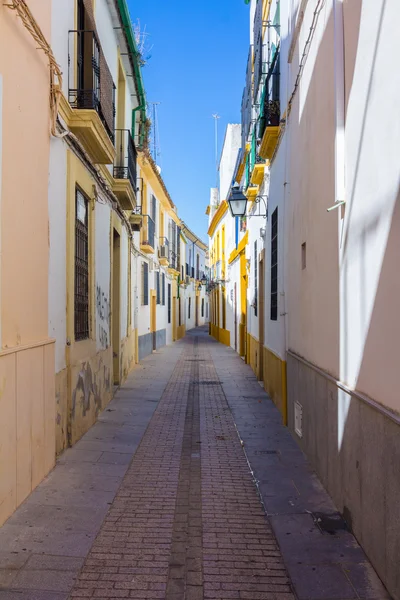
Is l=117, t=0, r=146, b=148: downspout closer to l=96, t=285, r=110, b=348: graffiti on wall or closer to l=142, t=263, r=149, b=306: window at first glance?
l=142, t=263, r=149, b=306: window

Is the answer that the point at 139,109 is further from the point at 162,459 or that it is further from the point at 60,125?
the point at 162,459

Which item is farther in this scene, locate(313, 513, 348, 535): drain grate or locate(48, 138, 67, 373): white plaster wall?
locate(48, 138, 67, 373): white plaster wall

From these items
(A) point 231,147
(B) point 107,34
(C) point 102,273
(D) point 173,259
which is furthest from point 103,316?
(D) point 173,259

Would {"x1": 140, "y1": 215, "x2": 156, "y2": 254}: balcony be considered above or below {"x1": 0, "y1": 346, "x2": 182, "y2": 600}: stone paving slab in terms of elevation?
above

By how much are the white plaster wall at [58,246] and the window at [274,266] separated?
12.6 feet

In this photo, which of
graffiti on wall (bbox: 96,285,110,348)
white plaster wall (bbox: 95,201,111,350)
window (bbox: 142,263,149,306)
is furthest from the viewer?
window (bbox: 142,263,149,306)

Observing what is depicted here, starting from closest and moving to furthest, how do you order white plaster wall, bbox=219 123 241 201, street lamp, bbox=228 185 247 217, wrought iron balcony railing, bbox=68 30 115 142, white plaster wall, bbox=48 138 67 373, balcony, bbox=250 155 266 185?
1. white plaster wall, bbox=48 138 67 373
2. wrought iron balcony railing, bbox=68 30 115 142
3. balcony, bbox=250 155 266 185
4. street lamp, bbox=228 185 247 217
5. white plaster wall, bbox=219 123 241 201

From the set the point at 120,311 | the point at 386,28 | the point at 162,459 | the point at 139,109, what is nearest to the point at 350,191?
the point at 386,28

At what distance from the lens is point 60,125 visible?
222 inches

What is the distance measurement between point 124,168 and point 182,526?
7152mm

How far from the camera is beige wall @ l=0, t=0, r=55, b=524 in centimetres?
Result: 398

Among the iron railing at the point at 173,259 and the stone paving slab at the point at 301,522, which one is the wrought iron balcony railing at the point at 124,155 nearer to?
the stone paving slab at the point at 301,522

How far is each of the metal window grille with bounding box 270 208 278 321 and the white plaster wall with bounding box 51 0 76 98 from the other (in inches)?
155

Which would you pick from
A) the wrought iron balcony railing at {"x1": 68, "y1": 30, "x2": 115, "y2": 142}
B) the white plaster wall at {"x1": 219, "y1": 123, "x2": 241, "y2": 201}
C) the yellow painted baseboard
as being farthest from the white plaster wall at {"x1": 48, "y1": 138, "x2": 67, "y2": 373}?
the white plaster wall at {"x1": 219, "y1": 123, "x2": 241, "y2": 201}
